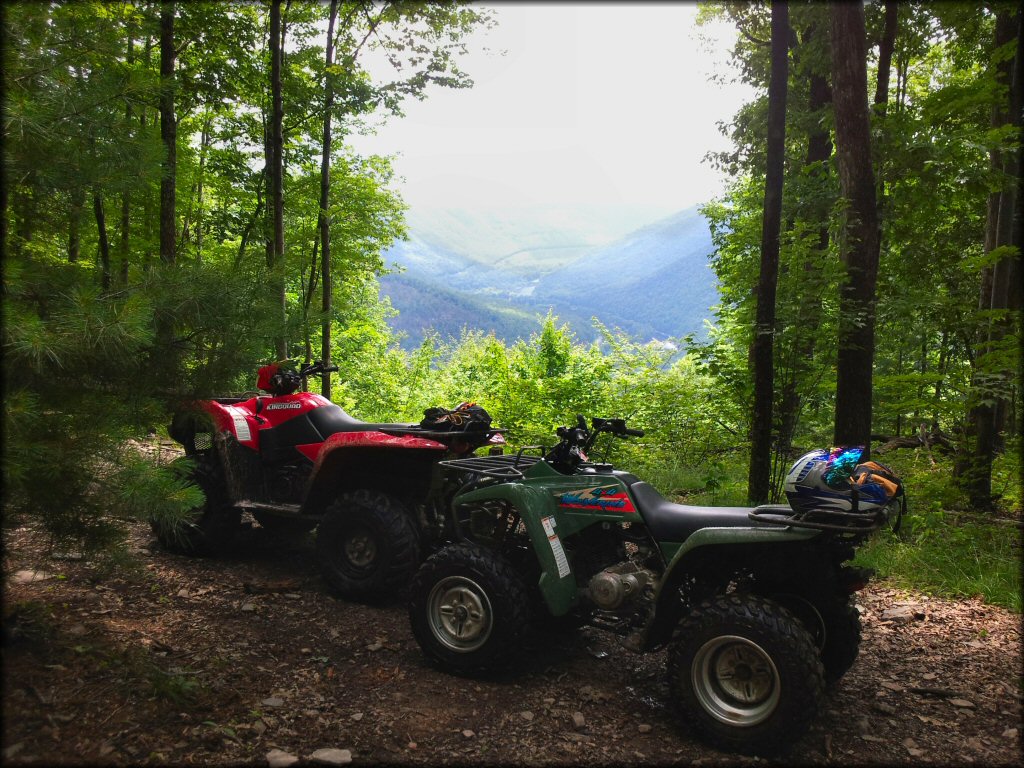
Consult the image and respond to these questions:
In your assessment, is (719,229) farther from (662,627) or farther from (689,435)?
(662,627)

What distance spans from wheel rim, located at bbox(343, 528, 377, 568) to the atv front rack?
2.66m

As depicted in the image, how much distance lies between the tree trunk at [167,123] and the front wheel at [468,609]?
7.53 feet

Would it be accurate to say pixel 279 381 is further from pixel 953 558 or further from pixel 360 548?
pixel 953 558

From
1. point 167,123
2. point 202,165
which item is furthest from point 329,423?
point 202,165

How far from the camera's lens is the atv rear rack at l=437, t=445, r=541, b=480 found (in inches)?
146

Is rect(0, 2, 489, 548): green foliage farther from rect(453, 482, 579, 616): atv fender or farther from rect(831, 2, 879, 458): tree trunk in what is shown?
rect(831, 2, 879, 458): tree trunk

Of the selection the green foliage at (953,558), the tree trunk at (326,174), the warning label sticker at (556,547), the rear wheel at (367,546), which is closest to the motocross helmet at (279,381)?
the rear wheel at (367,546)

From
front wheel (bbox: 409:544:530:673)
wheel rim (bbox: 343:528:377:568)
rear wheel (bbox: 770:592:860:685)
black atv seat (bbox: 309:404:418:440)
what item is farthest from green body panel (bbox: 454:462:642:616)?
black atv seat (bbox: 309:404:418:440)

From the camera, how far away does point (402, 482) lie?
15.8ft

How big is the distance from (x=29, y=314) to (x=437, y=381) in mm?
24626

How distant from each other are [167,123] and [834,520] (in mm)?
7077

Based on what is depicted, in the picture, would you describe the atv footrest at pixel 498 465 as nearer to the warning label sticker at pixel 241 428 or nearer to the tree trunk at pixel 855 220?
the warning label sticker at pixel 241 428

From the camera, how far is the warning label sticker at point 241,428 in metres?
5.23

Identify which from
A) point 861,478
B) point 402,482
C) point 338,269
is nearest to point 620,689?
point 861,478
